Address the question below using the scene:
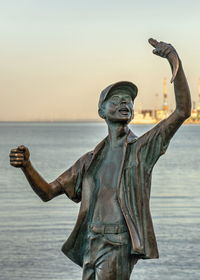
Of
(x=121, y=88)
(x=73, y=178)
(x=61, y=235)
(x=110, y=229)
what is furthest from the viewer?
(x=61, y=235)

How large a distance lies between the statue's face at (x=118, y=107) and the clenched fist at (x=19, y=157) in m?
0.60

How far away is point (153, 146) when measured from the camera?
21.2ft

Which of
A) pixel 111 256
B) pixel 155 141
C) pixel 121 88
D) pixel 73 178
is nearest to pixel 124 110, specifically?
pixel 121 88

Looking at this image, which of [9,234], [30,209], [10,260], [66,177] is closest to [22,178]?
[30,209]

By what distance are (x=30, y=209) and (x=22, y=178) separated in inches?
719

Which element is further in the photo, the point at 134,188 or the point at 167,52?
the point at 134,188

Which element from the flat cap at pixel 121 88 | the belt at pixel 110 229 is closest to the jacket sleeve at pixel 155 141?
the flat cap at pixel 121 88

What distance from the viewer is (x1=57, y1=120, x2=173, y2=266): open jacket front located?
20.8 feet

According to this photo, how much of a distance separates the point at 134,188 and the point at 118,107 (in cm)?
51

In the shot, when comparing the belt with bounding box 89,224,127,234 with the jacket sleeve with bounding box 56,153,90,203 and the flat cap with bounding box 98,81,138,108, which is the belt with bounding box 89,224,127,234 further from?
the flat cap with bounding box 98,81,138,108

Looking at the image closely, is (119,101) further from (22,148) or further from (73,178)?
(22,148)

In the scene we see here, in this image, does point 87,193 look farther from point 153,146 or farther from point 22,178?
point 22,178

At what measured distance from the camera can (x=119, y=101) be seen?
6531 millimetres

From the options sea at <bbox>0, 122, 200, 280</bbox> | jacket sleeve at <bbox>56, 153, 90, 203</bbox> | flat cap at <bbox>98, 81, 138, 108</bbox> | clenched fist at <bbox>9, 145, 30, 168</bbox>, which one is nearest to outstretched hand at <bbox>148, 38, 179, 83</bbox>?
flat cap at <bbox>98, 81, 138, 108</bbox>
